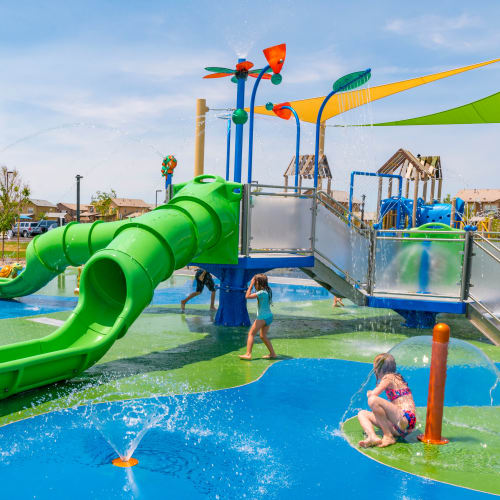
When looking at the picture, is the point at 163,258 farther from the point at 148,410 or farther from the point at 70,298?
the point at 70,298

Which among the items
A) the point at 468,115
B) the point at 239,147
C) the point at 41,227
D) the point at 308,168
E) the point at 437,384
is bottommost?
the point at 41,227

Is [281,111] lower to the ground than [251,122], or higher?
higher

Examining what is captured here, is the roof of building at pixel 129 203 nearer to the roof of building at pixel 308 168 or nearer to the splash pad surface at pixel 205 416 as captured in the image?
the roof of building at pixel 308 168

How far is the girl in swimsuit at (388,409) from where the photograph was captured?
206 inches

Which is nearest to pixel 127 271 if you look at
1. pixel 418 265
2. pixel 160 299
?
pixel 418 265

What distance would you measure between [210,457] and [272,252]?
6.14m

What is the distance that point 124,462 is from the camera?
4707 millimetres

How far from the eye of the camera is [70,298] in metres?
15.5

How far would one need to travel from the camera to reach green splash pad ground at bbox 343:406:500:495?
4.68 metres

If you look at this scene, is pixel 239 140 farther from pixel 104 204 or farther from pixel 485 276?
pixel 104 204

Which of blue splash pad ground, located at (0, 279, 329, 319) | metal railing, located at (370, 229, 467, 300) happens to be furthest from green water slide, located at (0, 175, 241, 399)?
blue splash pad ground, located at (0, 279, 329, 319)

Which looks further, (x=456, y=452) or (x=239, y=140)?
(x=239, y=140)

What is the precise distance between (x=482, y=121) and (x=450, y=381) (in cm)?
1835

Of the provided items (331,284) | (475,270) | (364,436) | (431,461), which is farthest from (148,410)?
(475,270)
